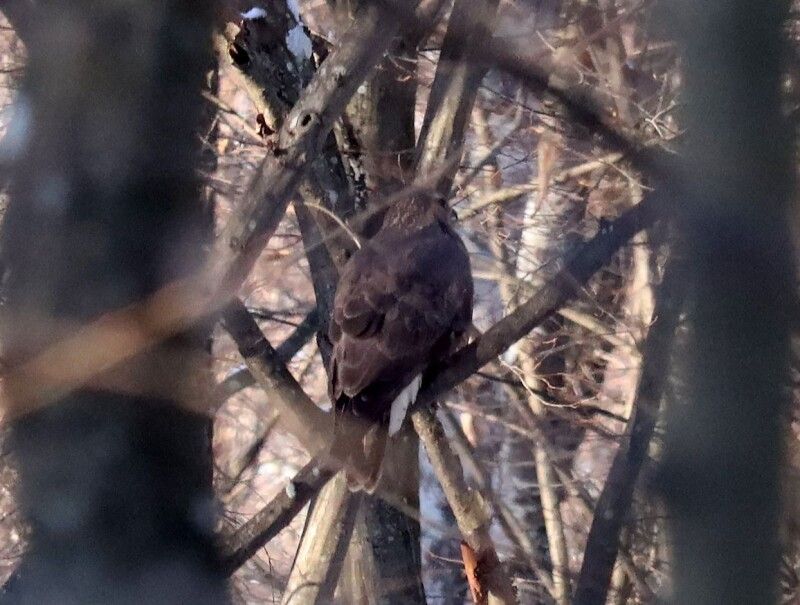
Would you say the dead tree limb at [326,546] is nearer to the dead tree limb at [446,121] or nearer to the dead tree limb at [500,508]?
the dead tree limb at [446,121]

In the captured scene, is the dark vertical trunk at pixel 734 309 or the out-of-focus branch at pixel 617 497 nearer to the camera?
the dark vertical trunk at pixel 734 309

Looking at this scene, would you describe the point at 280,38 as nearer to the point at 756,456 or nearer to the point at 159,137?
the point at 159,137

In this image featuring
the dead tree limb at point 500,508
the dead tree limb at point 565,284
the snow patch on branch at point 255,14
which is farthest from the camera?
the dead tree limb at point 500,508

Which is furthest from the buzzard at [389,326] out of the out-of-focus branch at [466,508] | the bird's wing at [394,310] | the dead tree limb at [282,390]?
the out-of-focus branch at [466,508]

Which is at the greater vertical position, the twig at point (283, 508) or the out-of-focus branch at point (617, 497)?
the twig at point (283, 508)

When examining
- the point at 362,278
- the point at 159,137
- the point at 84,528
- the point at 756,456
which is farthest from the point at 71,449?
the point at 362,278

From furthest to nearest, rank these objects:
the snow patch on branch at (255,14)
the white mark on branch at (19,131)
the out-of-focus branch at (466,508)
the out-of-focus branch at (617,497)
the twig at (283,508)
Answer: the out-of-focus branch at (466,508) → the snow patch on branch at (255,14) → the twig at (283,508) → the out-of-focus branch at (617,497) → the white mark on branch at (19,131)
